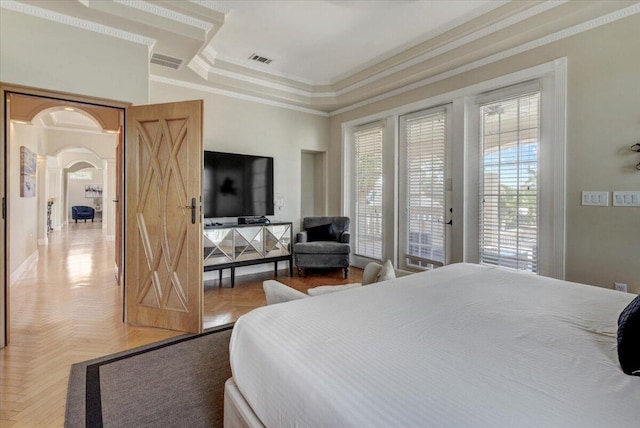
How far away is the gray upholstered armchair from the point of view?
4.77 meters

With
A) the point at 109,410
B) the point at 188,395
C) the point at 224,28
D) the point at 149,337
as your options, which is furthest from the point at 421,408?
the point at 224,28

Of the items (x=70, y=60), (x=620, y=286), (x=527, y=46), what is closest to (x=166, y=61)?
(x=70, y=60)

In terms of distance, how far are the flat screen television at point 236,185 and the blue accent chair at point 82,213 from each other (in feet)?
Result: 45.3

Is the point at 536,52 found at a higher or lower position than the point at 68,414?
higher

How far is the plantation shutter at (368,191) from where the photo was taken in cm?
510

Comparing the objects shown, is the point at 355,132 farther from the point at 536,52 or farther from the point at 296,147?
the point at 536,52

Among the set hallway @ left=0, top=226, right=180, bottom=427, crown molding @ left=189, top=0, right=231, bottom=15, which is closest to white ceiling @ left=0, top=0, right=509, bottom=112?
crown molding @ left=189, top=0, right=231, bottom=15

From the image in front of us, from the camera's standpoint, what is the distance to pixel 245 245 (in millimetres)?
4480

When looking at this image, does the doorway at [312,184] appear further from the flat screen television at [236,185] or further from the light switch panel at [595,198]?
the light switch panel at [595,198]

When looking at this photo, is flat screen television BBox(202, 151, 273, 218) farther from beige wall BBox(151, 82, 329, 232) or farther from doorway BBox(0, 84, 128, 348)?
doorway BBox(0, 84, 128, 348)

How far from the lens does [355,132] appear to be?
5.51 meters

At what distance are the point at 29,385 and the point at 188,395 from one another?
Result: 3.49ft

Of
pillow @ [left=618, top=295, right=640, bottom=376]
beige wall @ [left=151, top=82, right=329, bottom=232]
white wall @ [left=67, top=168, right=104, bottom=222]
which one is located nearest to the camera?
pillow @ [left=618, top=295, right=640, bottom=376]

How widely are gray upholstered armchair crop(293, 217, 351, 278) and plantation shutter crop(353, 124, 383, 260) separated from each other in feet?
1.16
